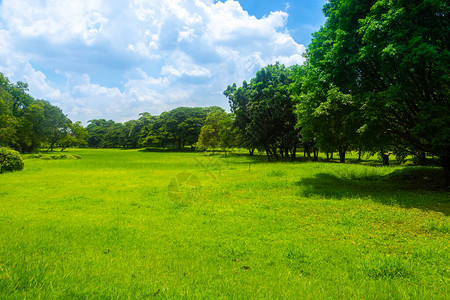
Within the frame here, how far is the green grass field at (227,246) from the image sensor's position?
4.00 m

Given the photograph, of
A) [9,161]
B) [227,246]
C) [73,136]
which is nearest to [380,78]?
[227,246]

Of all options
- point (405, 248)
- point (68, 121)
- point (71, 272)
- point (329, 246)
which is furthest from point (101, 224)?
point (68, 121)

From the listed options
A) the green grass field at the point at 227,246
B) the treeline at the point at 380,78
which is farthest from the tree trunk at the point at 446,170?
the green grass field at the point at 227,246

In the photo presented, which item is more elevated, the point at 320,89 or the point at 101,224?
the point at 320,89

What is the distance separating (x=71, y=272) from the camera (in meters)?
4.20

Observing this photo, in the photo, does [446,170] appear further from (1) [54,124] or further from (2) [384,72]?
(1) [54,124]

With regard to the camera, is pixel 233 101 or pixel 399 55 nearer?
pixel 399 55

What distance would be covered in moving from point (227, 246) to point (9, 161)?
25239mm

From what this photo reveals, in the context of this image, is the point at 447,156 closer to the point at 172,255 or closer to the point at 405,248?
the point at 405,248

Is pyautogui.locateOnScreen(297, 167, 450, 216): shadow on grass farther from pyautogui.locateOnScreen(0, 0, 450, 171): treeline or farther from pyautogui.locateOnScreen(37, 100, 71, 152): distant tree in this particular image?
pyautogui.locateOnScreen(37, 100, 71, 152): distant tree

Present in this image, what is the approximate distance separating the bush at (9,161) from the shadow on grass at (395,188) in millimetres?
26353

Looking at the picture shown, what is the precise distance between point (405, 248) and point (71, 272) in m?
8.30

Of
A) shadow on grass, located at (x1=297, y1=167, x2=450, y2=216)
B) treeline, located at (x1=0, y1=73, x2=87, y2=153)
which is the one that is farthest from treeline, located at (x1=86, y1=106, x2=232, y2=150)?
shadow on grass, located at (x1=297, y1=167, x2=450, y2=216)

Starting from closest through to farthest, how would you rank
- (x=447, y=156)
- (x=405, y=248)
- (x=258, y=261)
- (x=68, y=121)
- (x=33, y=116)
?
(x=258, y=261), (x=405, y=248), (x=447, y=156), (x=33, y=116), (x=68, y=121)
